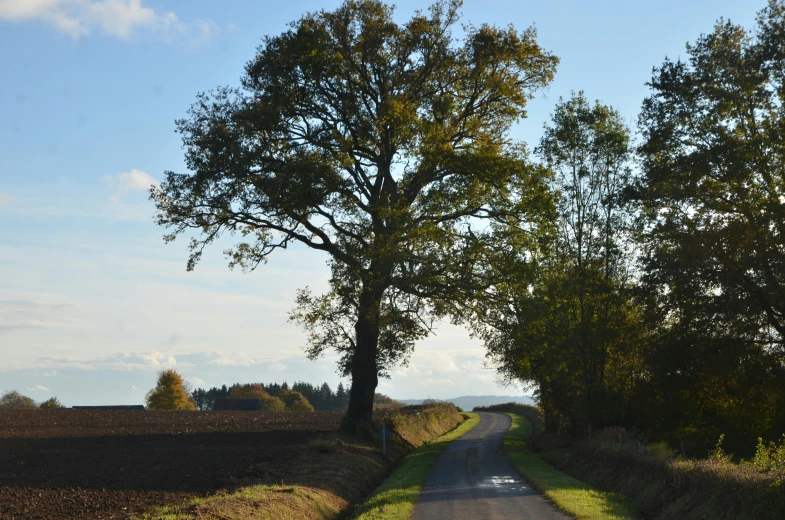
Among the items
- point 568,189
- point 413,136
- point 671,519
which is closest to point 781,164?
point 568,189

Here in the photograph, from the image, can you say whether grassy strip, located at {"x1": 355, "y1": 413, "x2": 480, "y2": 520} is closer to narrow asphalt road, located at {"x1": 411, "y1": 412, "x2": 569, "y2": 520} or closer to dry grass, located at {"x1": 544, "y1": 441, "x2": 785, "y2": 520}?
narrow asphalt road, located at {"x1": 411, "y1": 412, "x2": 569, "y2": 520}

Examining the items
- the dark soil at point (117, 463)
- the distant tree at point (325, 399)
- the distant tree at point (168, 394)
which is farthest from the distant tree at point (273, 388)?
the dark soil at point (117, 463)

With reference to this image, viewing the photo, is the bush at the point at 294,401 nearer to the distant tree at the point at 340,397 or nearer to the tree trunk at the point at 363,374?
the distant tree at the point at 340,397

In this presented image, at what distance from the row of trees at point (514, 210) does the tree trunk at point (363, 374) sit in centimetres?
7

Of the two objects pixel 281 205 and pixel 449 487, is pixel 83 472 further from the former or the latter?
pixel 281 205

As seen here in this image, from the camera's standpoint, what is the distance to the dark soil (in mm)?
15141

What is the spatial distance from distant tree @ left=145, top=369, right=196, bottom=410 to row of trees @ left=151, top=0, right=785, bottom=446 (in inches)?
2968

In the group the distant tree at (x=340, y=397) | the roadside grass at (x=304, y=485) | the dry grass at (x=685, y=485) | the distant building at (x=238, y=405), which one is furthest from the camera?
the distant tree at (x=340, y=397)

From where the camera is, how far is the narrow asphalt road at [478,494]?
53.4ft

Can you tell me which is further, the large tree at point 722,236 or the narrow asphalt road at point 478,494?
the large tree at point 722,236

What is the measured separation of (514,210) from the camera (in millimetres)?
30391

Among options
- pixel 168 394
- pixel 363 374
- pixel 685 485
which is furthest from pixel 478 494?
pixel 168 394

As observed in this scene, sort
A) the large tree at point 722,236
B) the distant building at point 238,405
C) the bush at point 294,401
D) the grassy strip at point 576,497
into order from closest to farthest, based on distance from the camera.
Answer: the grassy strip at point 576,497
the large tree at point 722,236
the distant building at point 238,405
the bush at point 294,401

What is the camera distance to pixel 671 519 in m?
15.8
